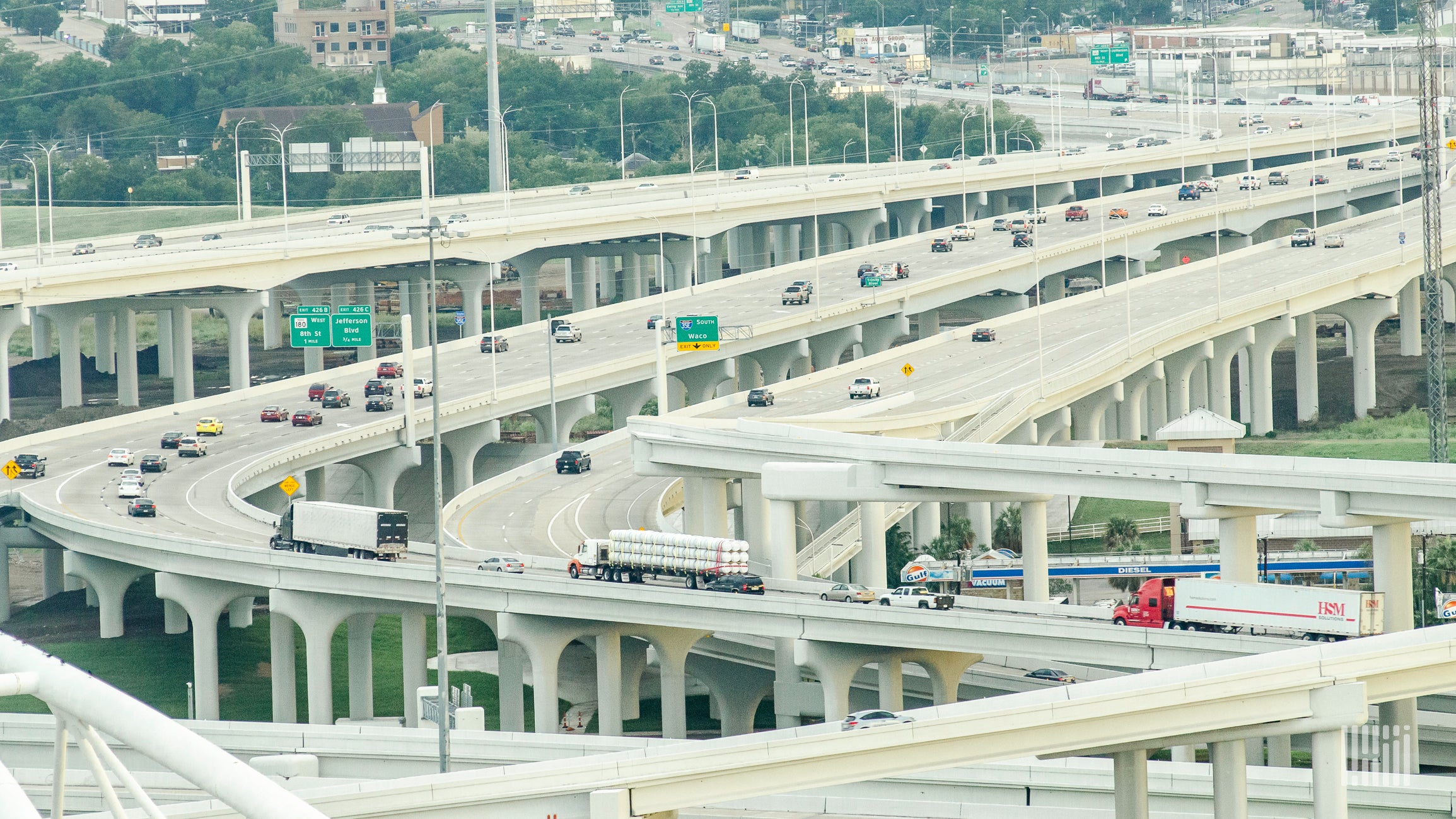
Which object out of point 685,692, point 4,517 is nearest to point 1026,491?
point 685,692

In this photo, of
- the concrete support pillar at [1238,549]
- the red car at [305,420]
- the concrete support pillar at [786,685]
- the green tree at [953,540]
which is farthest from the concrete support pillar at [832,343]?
the concrete support pillar at [1238,549]

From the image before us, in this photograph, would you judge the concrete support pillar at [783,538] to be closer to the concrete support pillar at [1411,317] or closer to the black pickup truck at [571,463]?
the black pickup truck at [571,463]

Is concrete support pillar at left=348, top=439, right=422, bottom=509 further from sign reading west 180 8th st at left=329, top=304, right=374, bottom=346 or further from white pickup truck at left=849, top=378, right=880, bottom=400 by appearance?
white pickup truck at left=849, top=378, right=880, bottom=400

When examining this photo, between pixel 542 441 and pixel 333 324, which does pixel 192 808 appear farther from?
pixel 542 441

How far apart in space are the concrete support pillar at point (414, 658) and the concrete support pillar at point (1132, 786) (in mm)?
34925

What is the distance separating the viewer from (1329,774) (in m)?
48.6

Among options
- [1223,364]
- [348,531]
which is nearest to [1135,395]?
[1223,364]

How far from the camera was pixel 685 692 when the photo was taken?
84.8 metres

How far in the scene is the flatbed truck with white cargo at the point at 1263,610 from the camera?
64.1 m

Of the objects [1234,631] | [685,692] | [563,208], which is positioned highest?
[563,208]

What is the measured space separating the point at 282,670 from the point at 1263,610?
1480 inches

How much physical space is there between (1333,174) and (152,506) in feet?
412

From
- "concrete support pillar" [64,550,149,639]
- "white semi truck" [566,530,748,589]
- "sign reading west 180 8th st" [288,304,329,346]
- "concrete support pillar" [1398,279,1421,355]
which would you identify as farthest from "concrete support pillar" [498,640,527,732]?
"concrete support pillar" [1398,279,1421,355]

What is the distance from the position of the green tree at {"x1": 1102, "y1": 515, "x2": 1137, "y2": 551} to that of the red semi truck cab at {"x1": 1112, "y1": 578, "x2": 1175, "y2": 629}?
92.1 feet
